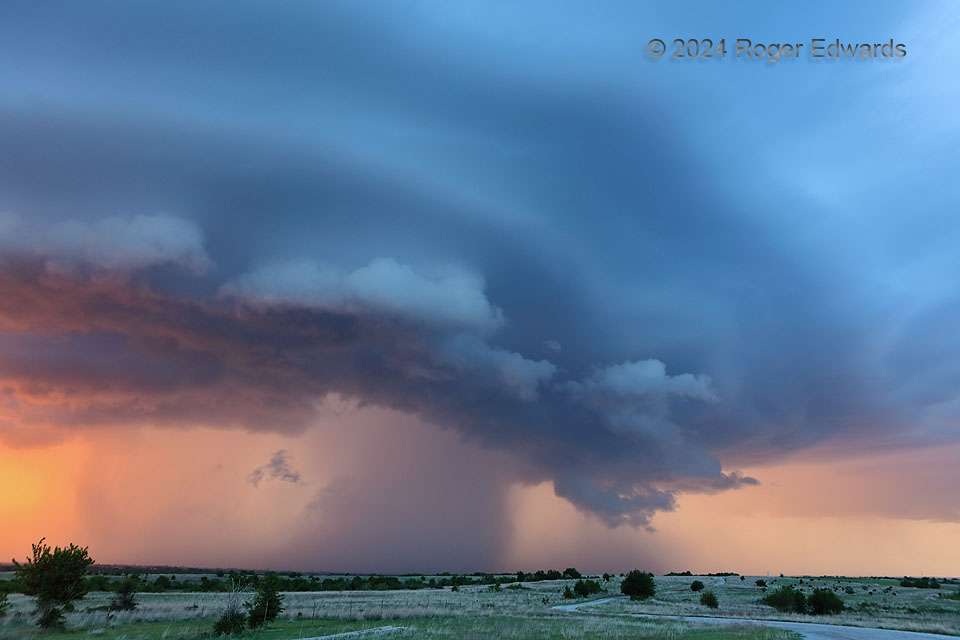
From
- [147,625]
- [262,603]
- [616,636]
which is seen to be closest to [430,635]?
[616,636]

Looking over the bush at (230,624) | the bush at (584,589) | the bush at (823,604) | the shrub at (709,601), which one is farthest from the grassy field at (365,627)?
the bush at (584,589)

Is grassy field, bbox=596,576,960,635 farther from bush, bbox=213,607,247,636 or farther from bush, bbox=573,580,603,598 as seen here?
bush, bbox=213,607,247,636

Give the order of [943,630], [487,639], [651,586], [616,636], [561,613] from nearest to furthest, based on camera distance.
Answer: [487,639] < [616,636] < [943,630] < [561,613] < [651,586]

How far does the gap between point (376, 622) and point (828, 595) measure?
2442 inches

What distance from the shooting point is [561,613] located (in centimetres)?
6700

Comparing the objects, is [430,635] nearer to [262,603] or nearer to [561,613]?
[262,603]

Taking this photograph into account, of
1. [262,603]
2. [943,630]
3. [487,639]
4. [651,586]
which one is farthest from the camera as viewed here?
[651,586]

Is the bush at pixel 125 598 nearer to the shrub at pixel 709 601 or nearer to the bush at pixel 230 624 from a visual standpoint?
the bush at pixel 230 624

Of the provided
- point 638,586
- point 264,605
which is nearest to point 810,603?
point 638,586

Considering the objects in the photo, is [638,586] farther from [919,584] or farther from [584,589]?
[919,584]

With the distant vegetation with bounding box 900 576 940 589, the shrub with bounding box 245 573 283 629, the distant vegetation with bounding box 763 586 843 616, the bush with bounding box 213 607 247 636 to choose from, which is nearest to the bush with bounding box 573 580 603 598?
the distant vegetation with bounding box 763 586 843 616

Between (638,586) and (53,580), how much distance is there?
95760 millimetres

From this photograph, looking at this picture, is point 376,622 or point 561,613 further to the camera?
point 561,613

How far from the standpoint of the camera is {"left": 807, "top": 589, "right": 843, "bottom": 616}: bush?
75312 mm
